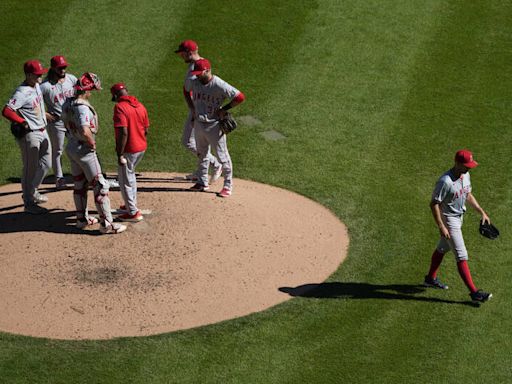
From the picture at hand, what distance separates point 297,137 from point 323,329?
547cm

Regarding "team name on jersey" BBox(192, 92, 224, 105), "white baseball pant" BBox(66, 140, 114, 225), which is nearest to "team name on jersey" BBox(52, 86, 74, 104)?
"white baseball pant" BBox(66, 140, 114, 225)

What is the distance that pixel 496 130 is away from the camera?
15.3 meters

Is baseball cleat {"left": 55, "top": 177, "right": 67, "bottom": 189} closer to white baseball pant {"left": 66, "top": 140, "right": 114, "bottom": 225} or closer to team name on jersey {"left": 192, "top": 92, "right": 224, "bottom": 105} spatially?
white baseball pant {"left": 66, "top": 140, "right": 114, "bottom": 225}

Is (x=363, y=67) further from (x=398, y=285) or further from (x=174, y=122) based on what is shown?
(x=398, y=285)

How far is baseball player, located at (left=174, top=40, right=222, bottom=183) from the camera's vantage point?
13445 millimetres

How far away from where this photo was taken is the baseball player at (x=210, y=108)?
502 inches

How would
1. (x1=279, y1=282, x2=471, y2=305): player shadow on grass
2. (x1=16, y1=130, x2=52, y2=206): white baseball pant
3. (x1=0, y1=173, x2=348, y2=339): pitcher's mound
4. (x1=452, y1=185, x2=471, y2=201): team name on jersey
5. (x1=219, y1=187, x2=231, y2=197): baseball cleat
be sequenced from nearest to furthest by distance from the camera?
(x1=0, y1=173, x2=348, y2=339): pitcher's mound < (x1=452, y1=185, x2=471, y2=201): team name on jersey < (x1=279, y1=282, x2=471, y2=305): player shadow on grass < (x1=16, y1=130, x2=52, y2=206): white baseball pant < (x1=219, y1=187, x2=231, y2=197): baseball cleat

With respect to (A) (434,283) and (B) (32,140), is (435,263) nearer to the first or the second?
(A) (434,283)

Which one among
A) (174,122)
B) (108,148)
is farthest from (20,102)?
(174,122)

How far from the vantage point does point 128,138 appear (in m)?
11.9

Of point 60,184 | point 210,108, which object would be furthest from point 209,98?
point 60,184

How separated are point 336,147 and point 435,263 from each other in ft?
14.0

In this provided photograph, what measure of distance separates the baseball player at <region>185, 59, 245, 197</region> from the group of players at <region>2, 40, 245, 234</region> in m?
0.01

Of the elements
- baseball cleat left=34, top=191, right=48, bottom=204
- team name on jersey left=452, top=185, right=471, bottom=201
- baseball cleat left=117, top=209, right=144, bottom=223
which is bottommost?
baseball cleat left=34, top=191, right=48, bottom=204
